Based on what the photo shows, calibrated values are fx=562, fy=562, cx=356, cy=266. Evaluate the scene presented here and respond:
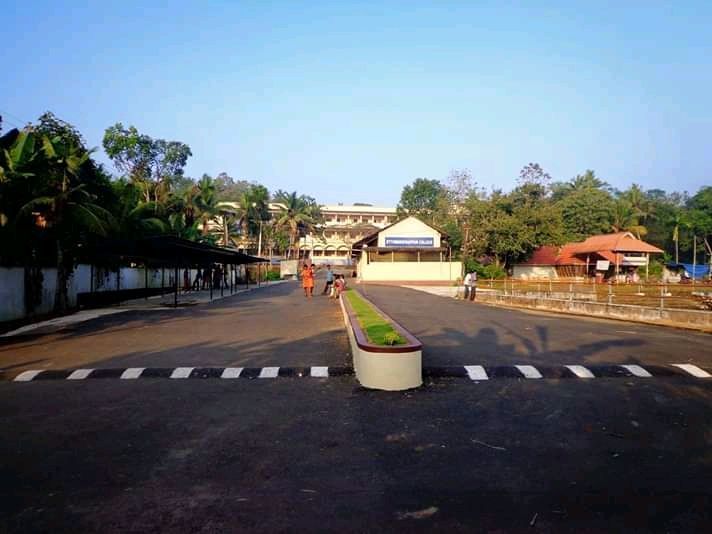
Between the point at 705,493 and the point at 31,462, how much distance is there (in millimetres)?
5882

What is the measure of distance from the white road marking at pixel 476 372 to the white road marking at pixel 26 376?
715cm

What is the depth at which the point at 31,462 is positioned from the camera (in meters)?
5.23

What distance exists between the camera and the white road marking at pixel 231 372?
30.2ft

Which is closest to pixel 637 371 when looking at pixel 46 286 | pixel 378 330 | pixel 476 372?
pixel 476 372

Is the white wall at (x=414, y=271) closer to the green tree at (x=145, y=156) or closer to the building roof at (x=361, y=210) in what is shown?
the green tree at (x=145, y=156)

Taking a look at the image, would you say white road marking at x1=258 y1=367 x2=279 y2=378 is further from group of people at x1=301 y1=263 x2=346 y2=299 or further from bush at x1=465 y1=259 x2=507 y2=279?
bush at x1=465 y1=259 x2=507 y2=279

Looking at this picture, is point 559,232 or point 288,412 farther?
point 559,232

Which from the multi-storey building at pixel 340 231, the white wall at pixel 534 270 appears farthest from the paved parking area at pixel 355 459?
the multi-storey building at pixel 340 231

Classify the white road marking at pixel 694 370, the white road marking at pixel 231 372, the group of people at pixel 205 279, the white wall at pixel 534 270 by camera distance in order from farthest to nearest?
1. the white wall at pixel 534 270
2. the group of people at pixel 205 279
3. the white road marking at pixel 231 372
4. the white road marking at pixel 694 370

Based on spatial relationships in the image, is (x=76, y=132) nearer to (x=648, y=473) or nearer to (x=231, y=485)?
(x=231, y=485)

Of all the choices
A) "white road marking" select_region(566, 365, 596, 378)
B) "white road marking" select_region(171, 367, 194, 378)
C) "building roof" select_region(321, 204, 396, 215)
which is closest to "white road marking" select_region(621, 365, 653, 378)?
"white road marking" select_region(566, 365, 596, 378)

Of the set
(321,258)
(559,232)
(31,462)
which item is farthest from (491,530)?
(321,258)

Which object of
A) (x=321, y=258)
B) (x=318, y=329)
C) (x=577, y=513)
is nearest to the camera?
(x=577, y=513)

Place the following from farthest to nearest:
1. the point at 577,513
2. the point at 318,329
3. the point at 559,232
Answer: the point at 559,232 → the point at 318,329 → the point at 577,513
